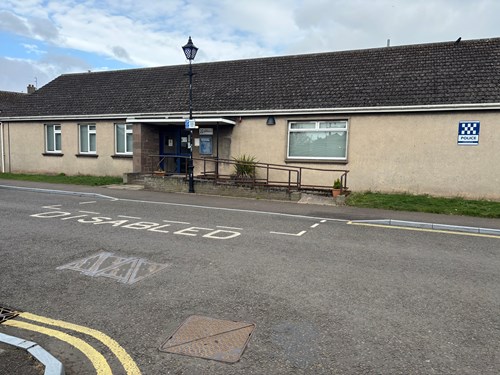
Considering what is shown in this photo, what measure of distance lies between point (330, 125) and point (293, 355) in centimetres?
1265

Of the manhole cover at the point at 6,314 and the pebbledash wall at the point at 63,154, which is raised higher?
the pebbledash wall at the point at 63,154

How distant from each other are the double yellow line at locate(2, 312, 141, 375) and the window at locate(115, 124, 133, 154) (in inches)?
606

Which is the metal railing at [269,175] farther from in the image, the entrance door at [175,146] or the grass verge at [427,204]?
the grass verge at [427,204]

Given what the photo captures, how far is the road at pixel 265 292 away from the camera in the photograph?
10.6ft

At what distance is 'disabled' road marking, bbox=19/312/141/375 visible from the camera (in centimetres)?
307

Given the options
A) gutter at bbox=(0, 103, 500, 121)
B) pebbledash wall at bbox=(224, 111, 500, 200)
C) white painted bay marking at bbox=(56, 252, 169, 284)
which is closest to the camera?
white painted bay marking at bbox=(56, 252, 169, 284)

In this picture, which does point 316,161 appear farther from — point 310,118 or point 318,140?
point 310,118

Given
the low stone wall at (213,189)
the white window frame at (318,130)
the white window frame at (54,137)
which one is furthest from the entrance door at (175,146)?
the white window frame at (54,137)

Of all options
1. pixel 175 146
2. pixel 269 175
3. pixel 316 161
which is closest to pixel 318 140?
pixel 316 161

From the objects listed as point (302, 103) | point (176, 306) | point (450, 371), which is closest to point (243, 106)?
point (302, 103)

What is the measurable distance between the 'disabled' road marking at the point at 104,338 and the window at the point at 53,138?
18757 millimetres

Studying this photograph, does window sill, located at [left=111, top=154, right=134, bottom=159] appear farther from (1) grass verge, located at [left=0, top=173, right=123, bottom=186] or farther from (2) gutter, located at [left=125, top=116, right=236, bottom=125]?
(2) gutter, located at [left=125, top=116, right=236, bottom=125]

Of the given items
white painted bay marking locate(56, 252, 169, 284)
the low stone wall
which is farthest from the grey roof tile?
white painted bay marking locate(56, 252, 169, 284)

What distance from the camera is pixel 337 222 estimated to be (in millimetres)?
9492
